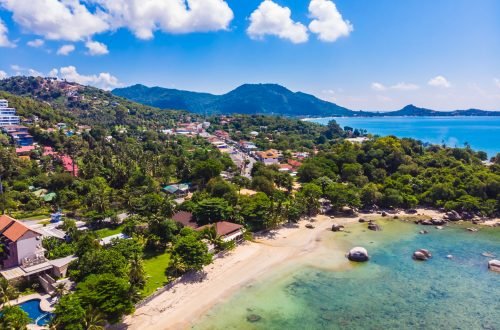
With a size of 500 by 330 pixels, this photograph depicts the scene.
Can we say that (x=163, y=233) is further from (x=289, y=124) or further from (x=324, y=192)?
(x=289, y=124)

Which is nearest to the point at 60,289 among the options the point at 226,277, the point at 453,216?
the point at 226,277

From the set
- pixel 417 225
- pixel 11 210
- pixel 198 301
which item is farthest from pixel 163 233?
pixel 417 225

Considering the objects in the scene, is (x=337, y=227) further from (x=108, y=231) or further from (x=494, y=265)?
(x=108, y=231)

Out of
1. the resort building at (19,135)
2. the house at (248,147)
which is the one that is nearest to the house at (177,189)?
the resort building at (19,135)

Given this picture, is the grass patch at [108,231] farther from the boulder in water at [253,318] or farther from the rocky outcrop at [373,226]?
the rocky outcrop at [373,226]

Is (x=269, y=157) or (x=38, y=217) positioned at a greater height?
(x=269, y=157)

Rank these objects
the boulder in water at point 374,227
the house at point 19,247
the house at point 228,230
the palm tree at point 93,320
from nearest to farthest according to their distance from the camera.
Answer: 1. the palm tree at point 93,320
2. the house at point 19,247
3. the house at point 228,230
4. the boulder in water at point 374,227

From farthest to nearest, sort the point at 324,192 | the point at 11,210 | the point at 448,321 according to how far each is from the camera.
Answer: the point at 324,192, the point at 11,210, the point at 448,321
